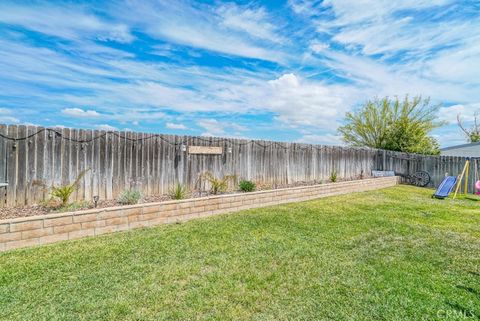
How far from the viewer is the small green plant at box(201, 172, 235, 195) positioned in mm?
6832

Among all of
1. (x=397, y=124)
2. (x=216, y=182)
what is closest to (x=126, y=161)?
(x=216, y=182)

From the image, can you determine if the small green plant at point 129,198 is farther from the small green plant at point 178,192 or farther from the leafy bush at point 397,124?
the leafy bush at point 397,124

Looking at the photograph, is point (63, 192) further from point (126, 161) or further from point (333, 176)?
point (333, 176)

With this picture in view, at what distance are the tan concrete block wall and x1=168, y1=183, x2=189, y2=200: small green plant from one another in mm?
378

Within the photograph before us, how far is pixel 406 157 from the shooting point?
48.8 feet

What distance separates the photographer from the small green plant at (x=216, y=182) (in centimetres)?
683

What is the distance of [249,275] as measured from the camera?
2971mm

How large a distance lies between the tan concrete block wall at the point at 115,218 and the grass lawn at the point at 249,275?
254mm

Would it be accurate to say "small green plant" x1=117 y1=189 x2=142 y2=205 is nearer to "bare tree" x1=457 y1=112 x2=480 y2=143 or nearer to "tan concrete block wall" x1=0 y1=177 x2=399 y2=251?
"tan concrete block wall" x1=0 y1=177 x2=399 y2=251

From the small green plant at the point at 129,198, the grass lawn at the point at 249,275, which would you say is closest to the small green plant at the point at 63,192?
the small green plant at the point at 129,198

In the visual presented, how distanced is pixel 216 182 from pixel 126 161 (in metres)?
2.12

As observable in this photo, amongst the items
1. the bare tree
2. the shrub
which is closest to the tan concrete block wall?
the shrub

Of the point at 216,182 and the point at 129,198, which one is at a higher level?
the point at 216,182

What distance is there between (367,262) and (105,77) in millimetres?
7343
